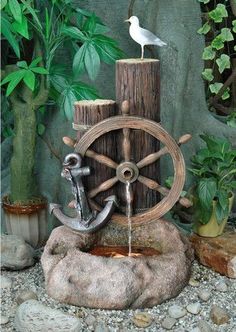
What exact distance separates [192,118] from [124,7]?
851 millimetres

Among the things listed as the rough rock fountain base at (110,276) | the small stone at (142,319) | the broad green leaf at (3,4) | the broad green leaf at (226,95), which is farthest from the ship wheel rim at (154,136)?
the broad green leaf at (226,95)

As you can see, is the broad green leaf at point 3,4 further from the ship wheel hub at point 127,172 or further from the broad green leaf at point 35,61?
the ship wheel hub at point 127,172

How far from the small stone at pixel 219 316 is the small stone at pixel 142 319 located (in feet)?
1.03

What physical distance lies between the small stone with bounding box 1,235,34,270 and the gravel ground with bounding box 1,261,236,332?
52 mm

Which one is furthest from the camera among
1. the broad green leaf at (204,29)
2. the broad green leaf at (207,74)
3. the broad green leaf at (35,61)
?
the broad green leaf at (207,74)

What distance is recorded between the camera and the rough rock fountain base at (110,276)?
2.89 m

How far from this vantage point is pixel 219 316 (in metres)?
2.90

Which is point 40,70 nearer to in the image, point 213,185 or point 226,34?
point 213,185

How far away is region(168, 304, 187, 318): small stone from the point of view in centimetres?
292

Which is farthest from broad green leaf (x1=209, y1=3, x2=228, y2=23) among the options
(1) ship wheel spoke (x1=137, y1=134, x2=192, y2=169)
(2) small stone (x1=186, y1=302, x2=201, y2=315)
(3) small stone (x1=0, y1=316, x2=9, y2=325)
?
(3) small stone (x1=0, y1=316, x2=9, y2=325)

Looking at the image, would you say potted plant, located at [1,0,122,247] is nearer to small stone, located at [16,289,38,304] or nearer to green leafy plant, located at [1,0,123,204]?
green leafy plant, located at [1,0,123,204]

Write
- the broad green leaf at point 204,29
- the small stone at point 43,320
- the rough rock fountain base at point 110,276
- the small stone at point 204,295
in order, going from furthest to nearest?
the broad green leaf at point 204,29 → the small stone at point 204,295 → the rough rock fountain base at point 110,276 → the small stone at point 43,320

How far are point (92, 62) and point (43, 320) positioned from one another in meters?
1.44

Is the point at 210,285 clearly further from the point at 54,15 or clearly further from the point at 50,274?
the point at 54,15
